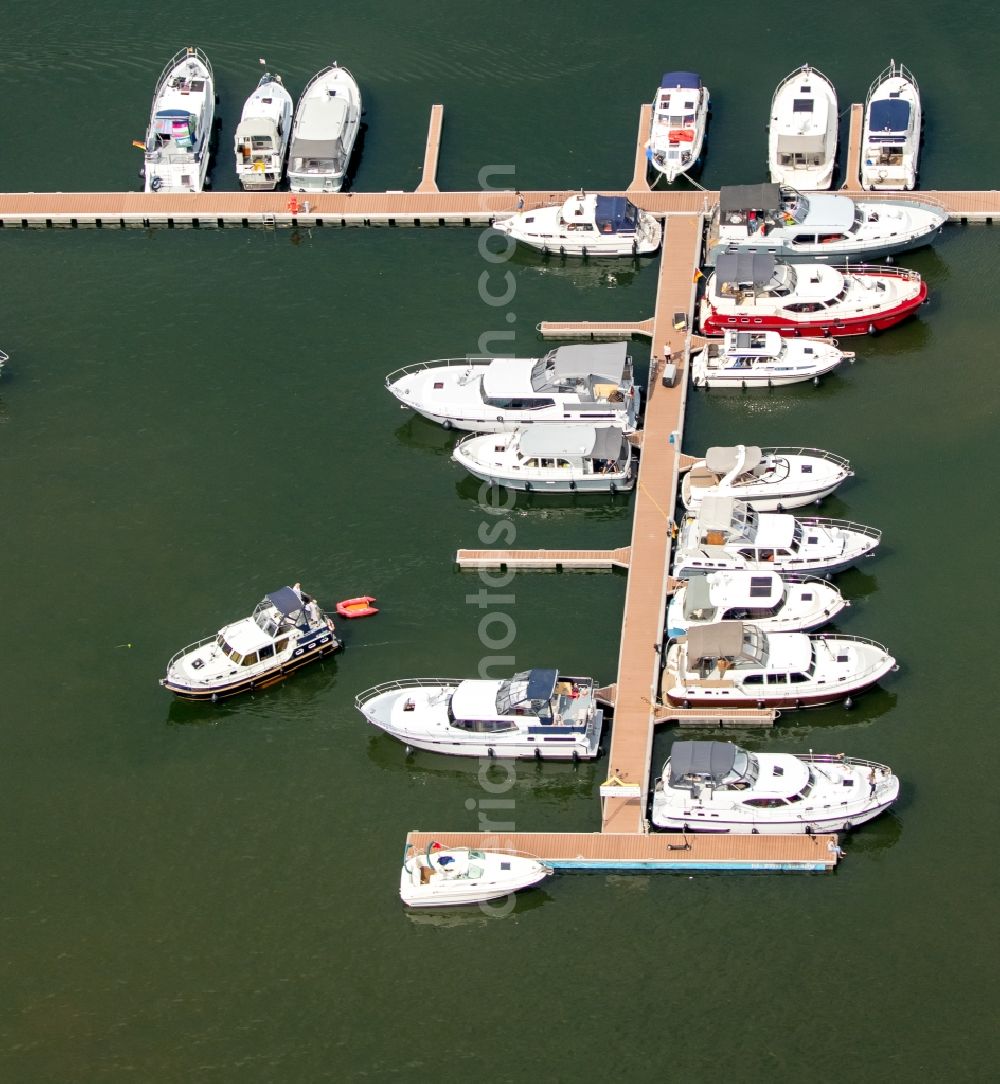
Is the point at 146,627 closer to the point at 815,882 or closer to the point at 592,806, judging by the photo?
the point at 592,806

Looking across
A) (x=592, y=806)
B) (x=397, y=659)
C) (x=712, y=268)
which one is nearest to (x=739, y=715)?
(x=592, y=806)

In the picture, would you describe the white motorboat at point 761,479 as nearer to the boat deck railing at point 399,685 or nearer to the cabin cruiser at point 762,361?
the cabin cruiser at point 762,361

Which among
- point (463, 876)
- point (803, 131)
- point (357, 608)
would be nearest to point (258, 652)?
point (357, 608)

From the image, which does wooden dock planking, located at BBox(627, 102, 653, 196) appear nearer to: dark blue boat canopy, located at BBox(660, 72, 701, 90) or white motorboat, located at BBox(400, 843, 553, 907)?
dark blue boat canopy, located at BBox(660, 72, 701, 90)

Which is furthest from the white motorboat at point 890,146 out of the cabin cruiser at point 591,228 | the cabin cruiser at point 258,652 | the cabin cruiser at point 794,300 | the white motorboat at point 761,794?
the cabin cruiser at point 258,652

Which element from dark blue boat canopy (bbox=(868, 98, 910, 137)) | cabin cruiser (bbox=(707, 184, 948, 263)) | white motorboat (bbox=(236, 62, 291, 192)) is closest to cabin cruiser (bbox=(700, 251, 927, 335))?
cabin cruiser (bbox=(707, 184, 948, 263))
